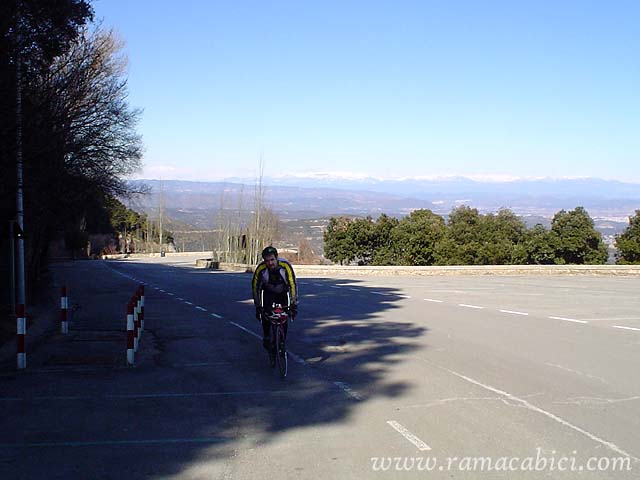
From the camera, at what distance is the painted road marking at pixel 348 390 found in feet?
28.9

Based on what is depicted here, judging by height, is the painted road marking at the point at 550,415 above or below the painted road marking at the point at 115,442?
above

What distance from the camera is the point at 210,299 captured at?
968 inches

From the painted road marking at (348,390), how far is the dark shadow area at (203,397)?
0.01 m

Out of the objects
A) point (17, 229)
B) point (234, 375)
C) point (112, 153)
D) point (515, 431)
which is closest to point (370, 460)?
point (515, 431)

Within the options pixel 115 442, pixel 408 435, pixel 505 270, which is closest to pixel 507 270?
pixel 505 270

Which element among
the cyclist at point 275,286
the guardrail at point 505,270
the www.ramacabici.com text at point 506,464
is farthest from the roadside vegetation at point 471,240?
the www.ramacabici.com text at point 506,464

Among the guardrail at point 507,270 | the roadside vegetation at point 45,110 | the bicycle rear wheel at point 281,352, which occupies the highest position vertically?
the roadside vegetation at point 45,110

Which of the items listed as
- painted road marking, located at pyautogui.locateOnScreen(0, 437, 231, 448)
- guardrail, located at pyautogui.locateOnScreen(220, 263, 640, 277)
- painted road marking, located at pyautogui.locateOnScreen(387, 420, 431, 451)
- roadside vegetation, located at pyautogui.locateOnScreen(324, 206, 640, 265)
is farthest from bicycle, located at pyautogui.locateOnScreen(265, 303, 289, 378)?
roadside vegetation, located at pyautogui.locateOnScreen(324, 206, 640, 265)

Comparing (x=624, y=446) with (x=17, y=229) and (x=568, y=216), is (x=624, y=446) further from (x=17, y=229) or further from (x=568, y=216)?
(x=568, y=216)

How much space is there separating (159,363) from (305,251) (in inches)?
2848

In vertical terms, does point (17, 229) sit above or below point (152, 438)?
above

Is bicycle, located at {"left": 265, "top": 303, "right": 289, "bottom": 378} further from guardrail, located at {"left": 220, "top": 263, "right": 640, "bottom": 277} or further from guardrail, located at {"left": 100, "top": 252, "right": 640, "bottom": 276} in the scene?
guardrail, located at {"left": 100, "top": 252, "right": 640, "bottom": 276}

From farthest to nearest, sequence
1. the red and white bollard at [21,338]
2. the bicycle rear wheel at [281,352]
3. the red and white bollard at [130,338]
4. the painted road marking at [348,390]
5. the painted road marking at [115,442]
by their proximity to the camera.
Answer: the red and white bollard at [130,338], the red and white bollard at [21,338], the bicycle rear wheel at [281,352], the painted road marking at [348,390], the painted road marking at [115,442]

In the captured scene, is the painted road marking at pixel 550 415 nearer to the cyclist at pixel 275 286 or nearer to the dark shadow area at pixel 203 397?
the dark shadow area at pixel 203 397
